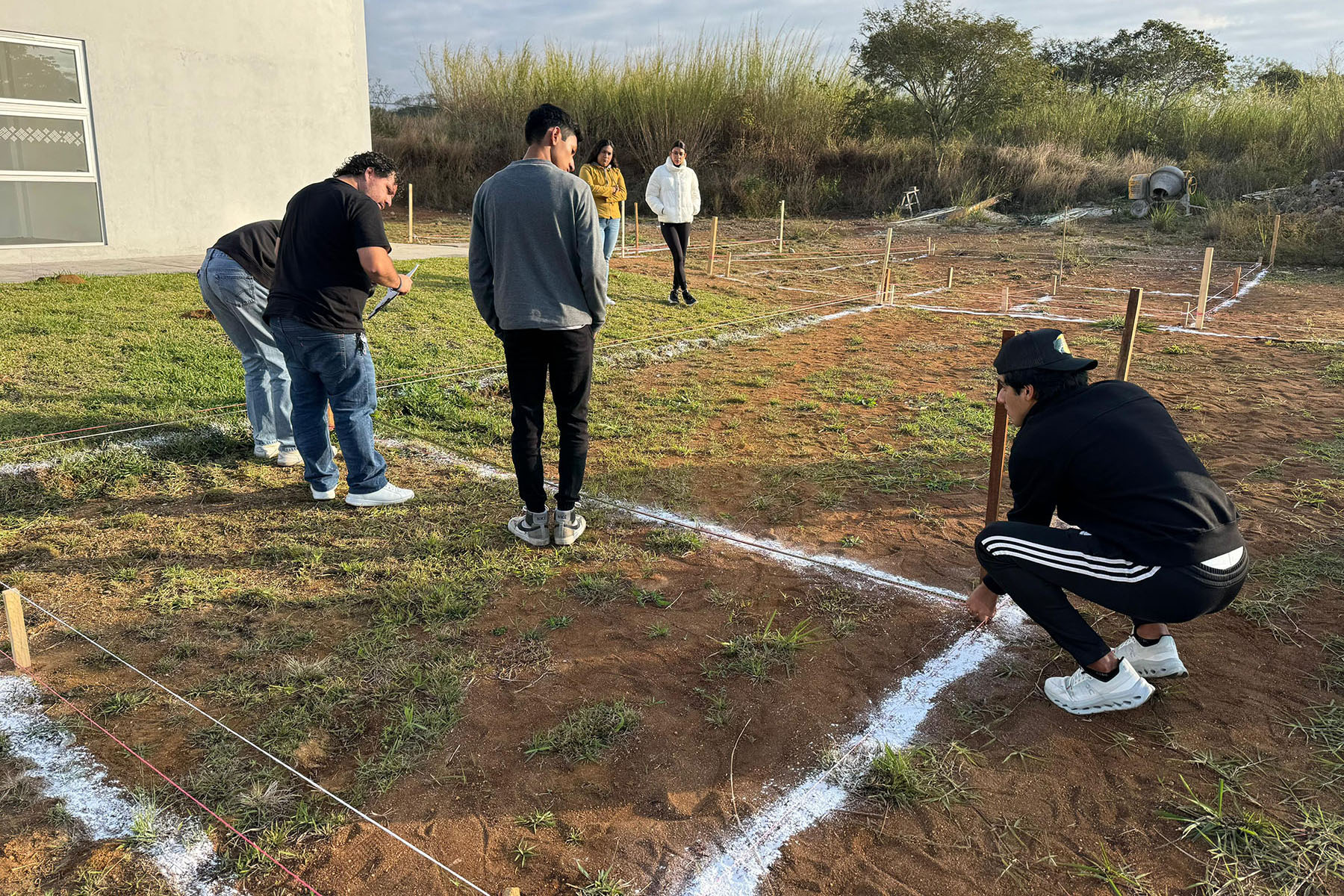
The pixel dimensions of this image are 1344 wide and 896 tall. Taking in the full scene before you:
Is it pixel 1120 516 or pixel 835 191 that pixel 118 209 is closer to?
pixel 1120 516

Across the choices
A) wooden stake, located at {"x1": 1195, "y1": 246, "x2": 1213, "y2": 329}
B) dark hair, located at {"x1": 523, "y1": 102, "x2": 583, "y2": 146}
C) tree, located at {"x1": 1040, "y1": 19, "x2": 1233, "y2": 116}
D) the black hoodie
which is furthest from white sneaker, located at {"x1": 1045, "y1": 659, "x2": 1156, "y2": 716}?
tree, located at {"x1": 1040, "y1": 19, "x2": 1233, "y2": 116}

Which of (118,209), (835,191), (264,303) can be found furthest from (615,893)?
(835,191)

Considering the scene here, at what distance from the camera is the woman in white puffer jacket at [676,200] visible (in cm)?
994

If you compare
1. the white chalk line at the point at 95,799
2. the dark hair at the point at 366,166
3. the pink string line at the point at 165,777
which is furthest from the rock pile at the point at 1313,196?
the white chalk line at the point at 95,799

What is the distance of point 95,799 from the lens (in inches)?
96.3

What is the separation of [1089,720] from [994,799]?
0.59m

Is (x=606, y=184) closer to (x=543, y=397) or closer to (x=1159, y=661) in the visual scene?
(x=543, y=397)

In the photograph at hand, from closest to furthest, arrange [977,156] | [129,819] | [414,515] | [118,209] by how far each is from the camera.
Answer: [129,819]
[414,515]
[118,209]
[977,156]

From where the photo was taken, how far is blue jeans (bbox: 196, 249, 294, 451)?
4.71m

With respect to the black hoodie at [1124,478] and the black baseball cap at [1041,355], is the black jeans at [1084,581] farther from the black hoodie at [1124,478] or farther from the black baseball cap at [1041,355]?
the black baseball cap at [1041,355]

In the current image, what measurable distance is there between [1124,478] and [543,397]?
2.43 meters

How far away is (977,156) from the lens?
23000 millimetres

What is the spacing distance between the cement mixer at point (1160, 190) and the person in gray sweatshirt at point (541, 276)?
19.2 meters

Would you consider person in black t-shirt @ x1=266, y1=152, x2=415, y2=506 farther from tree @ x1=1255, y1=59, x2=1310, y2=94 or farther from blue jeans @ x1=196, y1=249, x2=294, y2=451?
tree @ x1=1255, y1=59, x2=1310, y2=94
